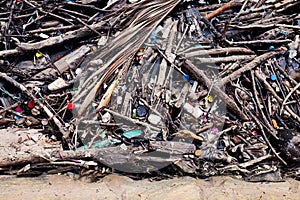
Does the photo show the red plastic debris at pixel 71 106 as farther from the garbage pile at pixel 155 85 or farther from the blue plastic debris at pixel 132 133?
the blue plastic debris at pixel 132 133

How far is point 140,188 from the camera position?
2424mm

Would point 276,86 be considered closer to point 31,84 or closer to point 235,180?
point 235,180

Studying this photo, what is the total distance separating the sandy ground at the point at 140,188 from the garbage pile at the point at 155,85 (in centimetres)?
9

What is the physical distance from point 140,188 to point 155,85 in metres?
0.88

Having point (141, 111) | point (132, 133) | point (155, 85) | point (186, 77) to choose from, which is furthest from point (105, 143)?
point (186, 77)

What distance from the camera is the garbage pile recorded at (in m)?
2.63

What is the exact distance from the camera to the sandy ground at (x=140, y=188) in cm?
233

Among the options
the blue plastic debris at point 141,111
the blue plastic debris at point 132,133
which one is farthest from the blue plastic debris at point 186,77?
the blue plastic debris at point 132,133

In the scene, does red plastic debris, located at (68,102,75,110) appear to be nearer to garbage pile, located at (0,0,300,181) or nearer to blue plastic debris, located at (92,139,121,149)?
garbage pile, located at (0,0,300,181)

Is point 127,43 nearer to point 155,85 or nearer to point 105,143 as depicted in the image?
point 155,85

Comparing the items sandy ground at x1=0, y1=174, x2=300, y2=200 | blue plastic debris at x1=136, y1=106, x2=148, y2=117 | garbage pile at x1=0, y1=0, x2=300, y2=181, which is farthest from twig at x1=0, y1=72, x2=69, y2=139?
blue plastic debris at x1=136, y1=106, x2=148, y2=117

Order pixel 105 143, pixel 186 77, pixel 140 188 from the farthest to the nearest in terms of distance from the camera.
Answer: pixel 186 77, pixel 105 143, pixel 140 188

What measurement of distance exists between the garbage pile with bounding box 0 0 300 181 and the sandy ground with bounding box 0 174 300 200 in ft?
0.30

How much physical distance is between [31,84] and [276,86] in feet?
7.11
